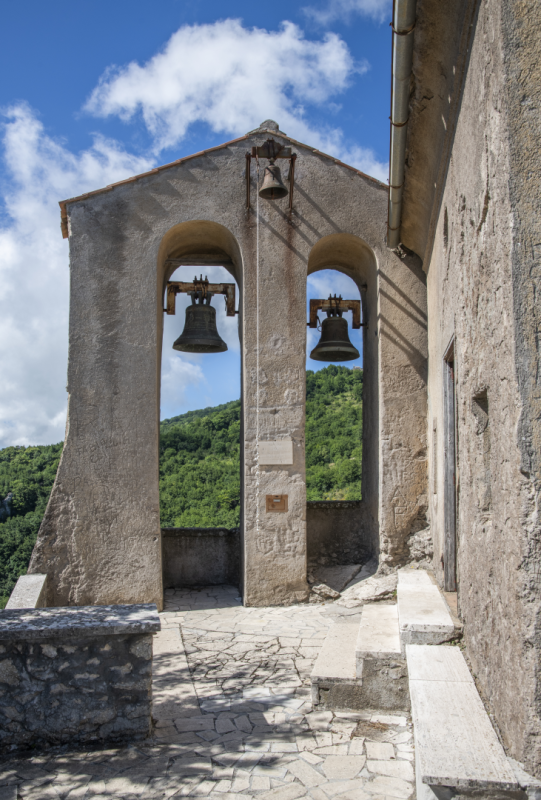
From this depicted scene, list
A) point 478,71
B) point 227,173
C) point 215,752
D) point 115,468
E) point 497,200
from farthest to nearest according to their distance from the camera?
point 227,173 → point 115,468 → point 215,752 → point 478,71 → point 497,200

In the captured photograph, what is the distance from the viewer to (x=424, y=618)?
4.37 meters

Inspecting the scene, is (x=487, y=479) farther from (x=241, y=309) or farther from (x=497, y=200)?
(x=241, y=309)

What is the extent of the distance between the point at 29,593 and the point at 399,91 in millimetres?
5689

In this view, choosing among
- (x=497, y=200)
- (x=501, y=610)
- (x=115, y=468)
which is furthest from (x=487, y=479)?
(x=115, y=468)

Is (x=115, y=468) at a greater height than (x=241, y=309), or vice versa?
(x=241, y=309)

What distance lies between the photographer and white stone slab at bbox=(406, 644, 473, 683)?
350 centimetres

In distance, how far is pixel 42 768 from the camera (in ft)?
11.2

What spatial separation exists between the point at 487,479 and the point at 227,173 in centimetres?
569

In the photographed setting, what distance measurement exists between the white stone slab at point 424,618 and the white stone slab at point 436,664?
0.07m

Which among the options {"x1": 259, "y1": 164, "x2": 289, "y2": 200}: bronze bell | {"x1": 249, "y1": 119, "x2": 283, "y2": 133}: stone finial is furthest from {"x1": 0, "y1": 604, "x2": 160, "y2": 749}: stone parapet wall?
{"x1": 249, "y1": 119, "x2": 283, "y2": 133}: stone finial

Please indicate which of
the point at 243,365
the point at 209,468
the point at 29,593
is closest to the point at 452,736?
the point at 29,593

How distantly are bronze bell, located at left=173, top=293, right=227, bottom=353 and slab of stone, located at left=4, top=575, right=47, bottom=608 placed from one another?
3301 mm

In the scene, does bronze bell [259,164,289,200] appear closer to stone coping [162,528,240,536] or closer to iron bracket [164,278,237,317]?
iron bracket [164,278,237,317]

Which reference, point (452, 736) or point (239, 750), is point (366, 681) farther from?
point (452, 736)
